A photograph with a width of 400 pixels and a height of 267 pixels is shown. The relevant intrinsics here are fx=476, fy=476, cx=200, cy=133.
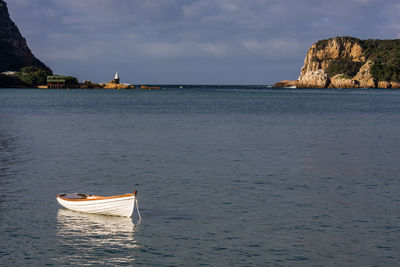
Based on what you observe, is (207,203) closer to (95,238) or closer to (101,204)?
(101,204)

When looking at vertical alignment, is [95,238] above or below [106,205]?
below

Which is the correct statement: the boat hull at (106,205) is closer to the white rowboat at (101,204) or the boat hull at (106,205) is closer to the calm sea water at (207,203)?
the white rowboat at (101,204)

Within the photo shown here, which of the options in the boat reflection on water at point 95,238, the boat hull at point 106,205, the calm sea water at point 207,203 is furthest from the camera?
the boat hull at point 106,205

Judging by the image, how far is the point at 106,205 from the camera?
2092 centimetres

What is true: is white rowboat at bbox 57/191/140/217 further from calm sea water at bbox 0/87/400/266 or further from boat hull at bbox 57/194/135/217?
calm sea water at bbox 0/87/400/266

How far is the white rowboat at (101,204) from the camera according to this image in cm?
2040

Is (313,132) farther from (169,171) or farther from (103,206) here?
(103,206)

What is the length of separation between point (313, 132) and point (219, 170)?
30.3 m

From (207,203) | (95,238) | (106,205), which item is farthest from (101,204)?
(207,203)

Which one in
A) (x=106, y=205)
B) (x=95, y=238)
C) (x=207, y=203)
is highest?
(x=106, y=205)

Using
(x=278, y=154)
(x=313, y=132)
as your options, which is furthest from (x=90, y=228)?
(x=313, y=132)

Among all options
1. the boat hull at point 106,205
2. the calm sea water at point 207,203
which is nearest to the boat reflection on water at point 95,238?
the calm sea water at point 207,203

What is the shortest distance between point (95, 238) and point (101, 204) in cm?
272

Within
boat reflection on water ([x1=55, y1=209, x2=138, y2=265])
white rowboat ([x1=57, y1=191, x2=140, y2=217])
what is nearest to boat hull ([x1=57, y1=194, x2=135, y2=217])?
white rowboat ([x1=57, y1=191, x2=140, y2=217])
